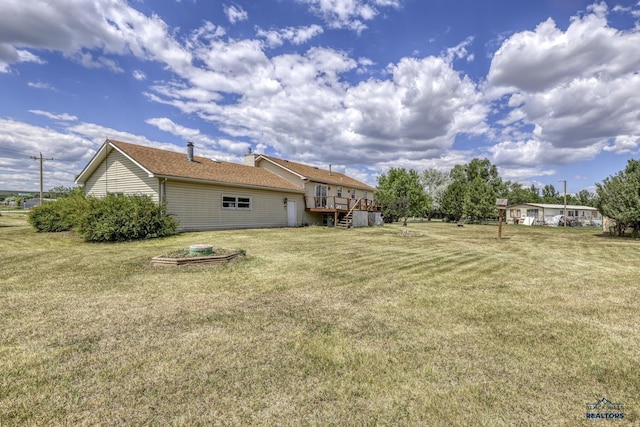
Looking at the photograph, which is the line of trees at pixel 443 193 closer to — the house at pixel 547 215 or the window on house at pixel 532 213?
the house at pixel 547 215

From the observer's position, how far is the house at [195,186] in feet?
54.4

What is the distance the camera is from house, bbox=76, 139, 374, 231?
653 inches

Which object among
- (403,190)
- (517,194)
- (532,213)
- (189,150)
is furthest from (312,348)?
(517,194)

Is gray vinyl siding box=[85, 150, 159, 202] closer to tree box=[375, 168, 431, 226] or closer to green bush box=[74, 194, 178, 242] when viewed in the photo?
green bush box=[74, 194, 178, 242]

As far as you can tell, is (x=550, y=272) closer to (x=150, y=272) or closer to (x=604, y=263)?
(x=604, y=263)

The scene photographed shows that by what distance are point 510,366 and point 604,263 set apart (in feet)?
30.6

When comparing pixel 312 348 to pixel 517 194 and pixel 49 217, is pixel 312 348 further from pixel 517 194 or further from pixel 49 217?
pixel 517 194

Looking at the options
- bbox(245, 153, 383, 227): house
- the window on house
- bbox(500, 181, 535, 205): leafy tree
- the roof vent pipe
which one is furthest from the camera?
bbox(500, 181, 535, 205): leafy tree

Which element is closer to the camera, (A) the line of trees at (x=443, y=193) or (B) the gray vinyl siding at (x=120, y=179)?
(B) the gray vinyl siding at (x=120, y=179)

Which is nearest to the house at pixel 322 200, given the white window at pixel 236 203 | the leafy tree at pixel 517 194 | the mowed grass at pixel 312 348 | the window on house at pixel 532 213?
the white window at pixel 236 203

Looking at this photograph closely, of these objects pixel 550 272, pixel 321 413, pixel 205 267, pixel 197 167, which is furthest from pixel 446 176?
pixel 321 413

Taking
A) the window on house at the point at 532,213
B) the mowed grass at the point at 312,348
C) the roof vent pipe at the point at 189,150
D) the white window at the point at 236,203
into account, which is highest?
the roof vent pipe at the point at 189,150

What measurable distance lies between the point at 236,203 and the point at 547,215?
45.6m

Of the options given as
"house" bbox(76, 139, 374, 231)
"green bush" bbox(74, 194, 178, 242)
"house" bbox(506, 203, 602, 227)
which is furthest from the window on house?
"green bush" bbox(74, 194, 178, 242)
